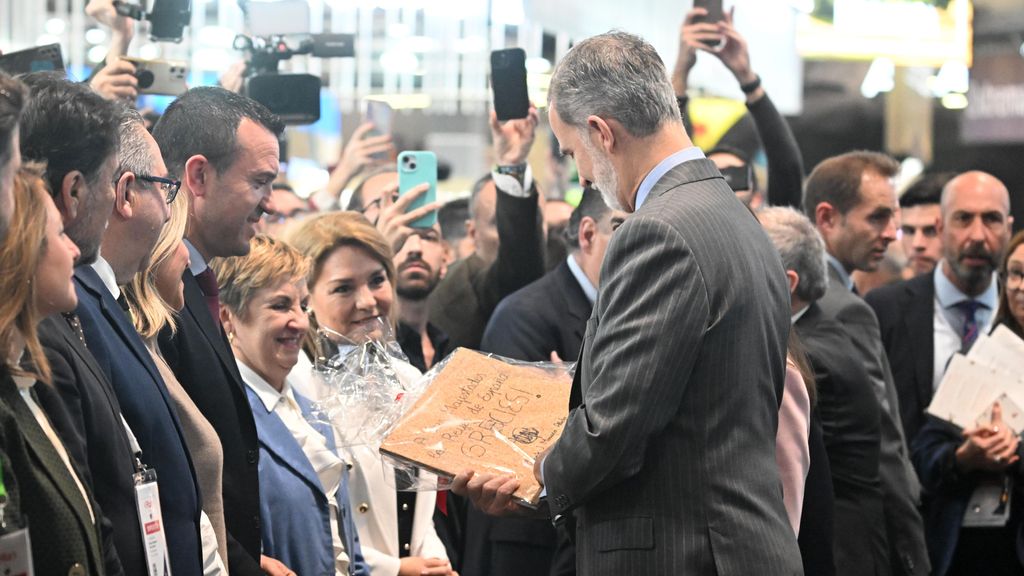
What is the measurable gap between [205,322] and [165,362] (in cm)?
17

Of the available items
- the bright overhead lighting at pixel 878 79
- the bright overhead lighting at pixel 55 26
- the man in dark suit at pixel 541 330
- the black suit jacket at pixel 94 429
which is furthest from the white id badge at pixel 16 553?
the bright overhead lighting at pixel 878 79

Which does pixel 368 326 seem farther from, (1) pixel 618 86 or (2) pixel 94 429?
(2) pixel 94 429

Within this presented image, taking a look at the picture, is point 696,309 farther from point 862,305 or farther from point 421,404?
point 862,305

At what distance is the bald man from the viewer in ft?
17.9

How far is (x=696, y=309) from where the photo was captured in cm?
260

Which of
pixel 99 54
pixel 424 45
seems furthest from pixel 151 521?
pixel 424 45

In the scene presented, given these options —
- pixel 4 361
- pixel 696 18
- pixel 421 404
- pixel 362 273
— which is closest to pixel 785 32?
pixel 696 18

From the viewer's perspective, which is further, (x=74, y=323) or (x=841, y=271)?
(x=841, y=271)

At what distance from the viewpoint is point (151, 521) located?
7.86 ft

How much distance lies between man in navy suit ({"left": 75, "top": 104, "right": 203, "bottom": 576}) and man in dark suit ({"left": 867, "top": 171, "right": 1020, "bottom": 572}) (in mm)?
3277

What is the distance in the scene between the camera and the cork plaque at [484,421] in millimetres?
3051

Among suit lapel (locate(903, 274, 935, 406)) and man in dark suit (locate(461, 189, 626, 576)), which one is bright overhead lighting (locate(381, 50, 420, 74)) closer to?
suit lapel (locate(903, 274, 935, 406))

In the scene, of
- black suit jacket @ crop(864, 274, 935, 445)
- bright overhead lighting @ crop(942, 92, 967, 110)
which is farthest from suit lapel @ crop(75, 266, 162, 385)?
bright overhead lighting @ crop(942, 92, 967, 110)

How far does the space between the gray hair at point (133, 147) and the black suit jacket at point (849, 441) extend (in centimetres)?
210
